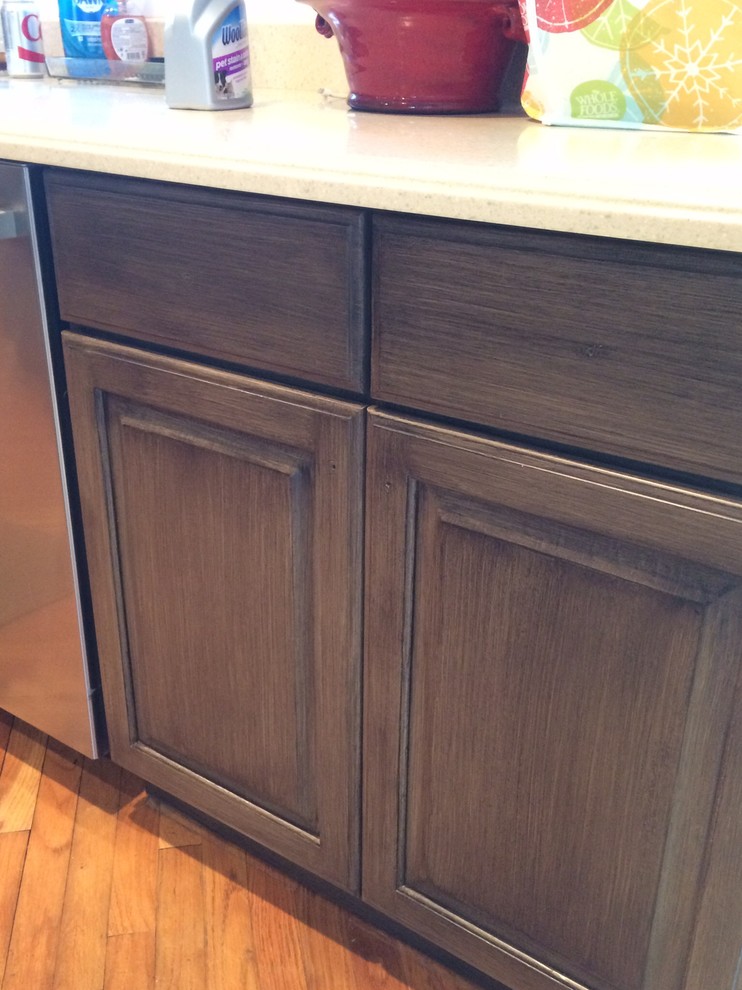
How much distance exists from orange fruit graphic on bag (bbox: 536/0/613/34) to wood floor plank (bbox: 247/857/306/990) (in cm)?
104

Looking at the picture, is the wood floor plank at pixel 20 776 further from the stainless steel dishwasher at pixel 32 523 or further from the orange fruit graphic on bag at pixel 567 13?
the orange fruit graphic on bag at pixel 567 13

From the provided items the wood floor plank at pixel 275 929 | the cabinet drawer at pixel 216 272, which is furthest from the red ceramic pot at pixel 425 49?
the wood floor plank at pixel 275 929

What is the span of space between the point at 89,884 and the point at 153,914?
0.33 feet

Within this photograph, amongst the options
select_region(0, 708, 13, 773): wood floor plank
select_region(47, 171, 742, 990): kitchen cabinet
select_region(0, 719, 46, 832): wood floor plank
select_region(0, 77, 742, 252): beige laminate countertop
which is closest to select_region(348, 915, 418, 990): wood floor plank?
select_region(47, 171, 742, 990): kitchen cabinet

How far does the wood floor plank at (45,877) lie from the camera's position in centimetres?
104

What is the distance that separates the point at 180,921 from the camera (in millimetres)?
1097

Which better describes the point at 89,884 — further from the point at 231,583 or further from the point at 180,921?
the point at 231,583

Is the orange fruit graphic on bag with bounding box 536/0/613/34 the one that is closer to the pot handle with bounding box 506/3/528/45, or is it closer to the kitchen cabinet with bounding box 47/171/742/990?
the pot handle with bounding box 506/3/528/45

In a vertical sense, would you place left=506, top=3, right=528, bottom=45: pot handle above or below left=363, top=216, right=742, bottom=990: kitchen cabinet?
above

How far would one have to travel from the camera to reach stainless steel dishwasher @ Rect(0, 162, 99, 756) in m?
0.96

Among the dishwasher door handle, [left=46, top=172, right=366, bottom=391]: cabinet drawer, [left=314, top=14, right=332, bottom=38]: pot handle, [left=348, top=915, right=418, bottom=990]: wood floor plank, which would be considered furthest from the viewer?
[left=314, top=14, right=332, bottom=38]: pot handle

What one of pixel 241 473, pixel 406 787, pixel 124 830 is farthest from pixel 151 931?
pixel 241 473

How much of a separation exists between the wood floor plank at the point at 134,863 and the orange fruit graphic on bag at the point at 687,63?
1062mm

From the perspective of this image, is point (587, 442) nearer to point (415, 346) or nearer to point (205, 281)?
point (415, 346)
